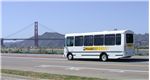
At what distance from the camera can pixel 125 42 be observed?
32.6 metres

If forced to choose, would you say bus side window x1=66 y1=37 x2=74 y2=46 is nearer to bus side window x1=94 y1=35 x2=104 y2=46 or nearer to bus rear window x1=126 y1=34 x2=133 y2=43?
bus side window x1=94 y1=35 x2=104 y2=46

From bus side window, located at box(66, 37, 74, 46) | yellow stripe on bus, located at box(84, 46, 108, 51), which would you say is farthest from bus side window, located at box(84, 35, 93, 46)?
bus side window, located at box(66, 37, 74, 46)

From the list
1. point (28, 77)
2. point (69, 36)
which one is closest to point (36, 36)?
point (69, 36)

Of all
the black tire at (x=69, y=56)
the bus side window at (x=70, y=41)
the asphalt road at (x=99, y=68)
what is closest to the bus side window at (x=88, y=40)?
the bus side window at (x=70, y=41)

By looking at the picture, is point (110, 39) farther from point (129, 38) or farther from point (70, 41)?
point (70, 41)

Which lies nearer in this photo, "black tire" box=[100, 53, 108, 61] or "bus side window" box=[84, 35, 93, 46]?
"black tire" box=[100, 53, 108, 61]

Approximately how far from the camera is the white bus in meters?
32.6

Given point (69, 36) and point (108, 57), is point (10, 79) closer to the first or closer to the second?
point (108, 57)

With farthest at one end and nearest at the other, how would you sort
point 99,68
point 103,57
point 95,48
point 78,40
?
point 78,40 → point 95,48 → point 103,57 → point 99,68

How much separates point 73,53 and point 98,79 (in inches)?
766

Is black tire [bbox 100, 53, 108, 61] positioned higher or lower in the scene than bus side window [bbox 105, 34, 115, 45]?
lower

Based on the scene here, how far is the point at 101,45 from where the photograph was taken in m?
34.0

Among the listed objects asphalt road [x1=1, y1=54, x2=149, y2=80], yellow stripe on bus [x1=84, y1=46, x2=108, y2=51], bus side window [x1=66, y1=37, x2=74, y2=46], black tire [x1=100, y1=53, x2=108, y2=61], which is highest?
bus side window [x1=66, y1=37, x2=74, y2=46]

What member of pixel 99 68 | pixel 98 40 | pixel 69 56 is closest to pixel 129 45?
pixel 98 40
